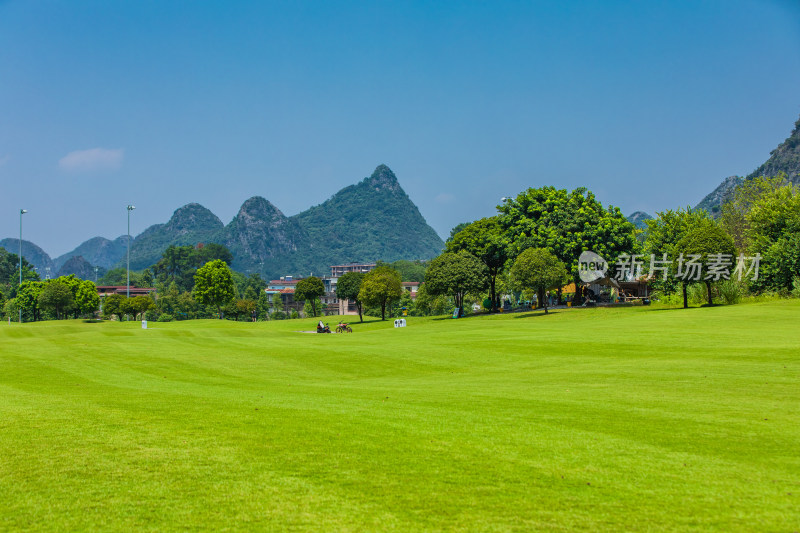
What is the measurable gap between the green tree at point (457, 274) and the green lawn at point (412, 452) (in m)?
55.4

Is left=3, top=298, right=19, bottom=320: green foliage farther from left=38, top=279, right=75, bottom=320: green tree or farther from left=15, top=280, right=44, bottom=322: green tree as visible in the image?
left=38, top=279, right=75, bottom=320: green tree

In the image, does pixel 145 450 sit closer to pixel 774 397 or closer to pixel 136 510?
pixel 136 510

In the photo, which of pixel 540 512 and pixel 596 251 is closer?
pixel 540 512

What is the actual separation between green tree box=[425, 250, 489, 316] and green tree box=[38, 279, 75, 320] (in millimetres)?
72462

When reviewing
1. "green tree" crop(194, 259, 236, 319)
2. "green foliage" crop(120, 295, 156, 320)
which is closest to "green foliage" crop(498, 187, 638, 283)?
"green tree" crop(194, 259, 236, 319)

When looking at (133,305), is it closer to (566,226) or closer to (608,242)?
(566,226)

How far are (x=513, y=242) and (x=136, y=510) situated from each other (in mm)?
75586

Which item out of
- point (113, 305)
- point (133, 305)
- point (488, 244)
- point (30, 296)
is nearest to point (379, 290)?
point (488, 244)

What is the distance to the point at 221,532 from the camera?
6668mm

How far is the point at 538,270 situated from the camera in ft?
214

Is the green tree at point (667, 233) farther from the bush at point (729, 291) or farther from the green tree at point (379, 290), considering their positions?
the green tree at point (379, 290)

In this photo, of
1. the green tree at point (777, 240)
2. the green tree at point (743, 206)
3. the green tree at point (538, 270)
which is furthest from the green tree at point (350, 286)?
the green tree at point (777, 240)

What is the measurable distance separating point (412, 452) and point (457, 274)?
221 ft

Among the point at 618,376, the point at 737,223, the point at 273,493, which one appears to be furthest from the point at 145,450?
the point at 737,223
